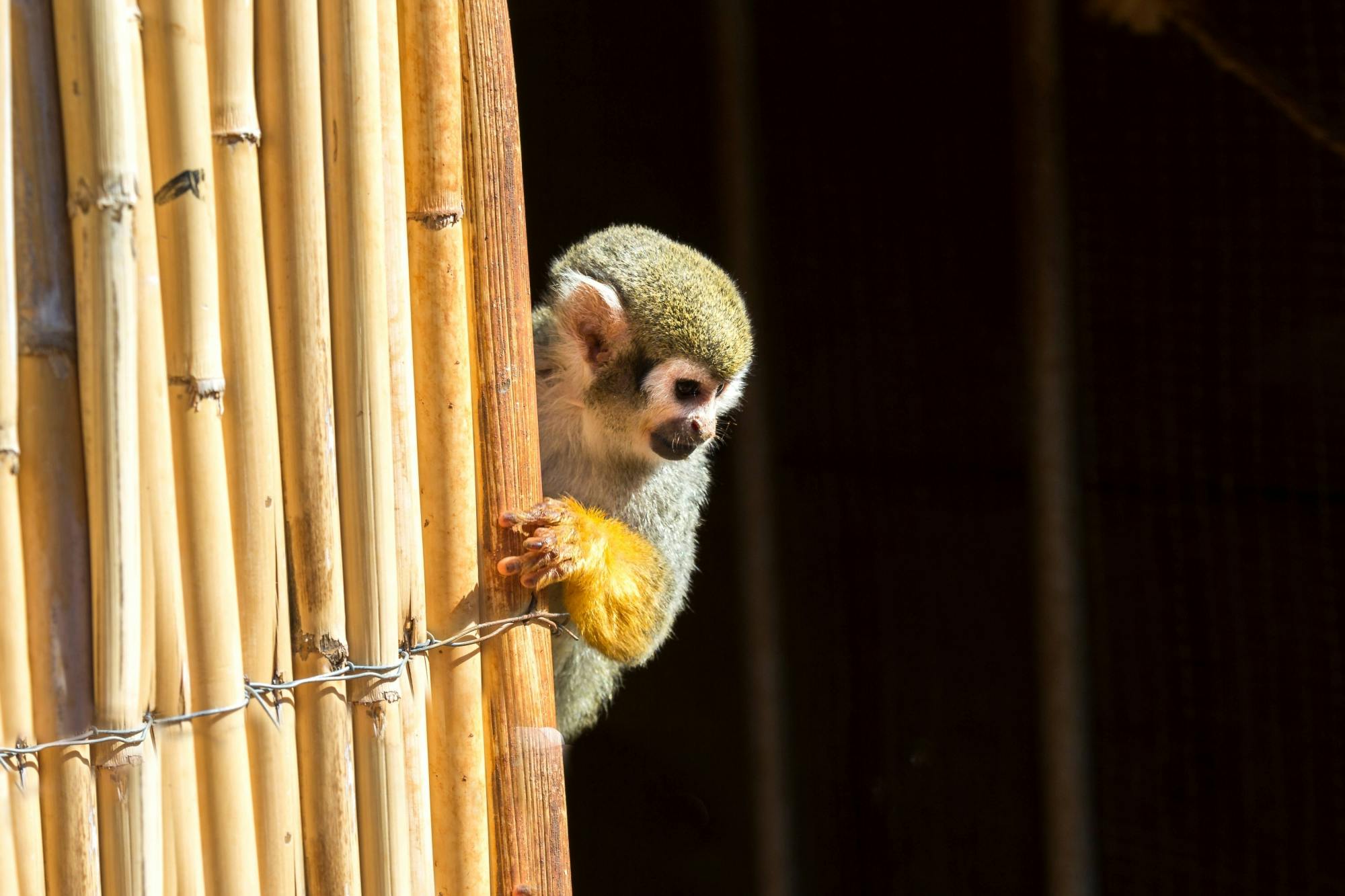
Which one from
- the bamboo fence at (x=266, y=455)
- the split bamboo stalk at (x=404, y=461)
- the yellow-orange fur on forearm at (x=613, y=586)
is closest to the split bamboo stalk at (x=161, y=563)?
the bamboo fence at (x=266, y=455)

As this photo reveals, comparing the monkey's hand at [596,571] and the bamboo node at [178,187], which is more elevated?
the bamboo node at [178,187]

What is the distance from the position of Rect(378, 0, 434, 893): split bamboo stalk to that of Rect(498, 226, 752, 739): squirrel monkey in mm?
490

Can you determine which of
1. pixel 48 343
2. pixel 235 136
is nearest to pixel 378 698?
pixel 48 343

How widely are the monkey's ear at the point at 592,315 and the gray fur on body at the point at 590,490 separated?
86 mm

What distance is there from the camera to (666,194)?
3607mm

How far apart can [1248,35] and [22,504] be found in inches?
126

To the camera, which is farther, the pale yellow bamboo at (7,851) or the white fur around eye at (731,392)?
the white fur around eye at (731,392)

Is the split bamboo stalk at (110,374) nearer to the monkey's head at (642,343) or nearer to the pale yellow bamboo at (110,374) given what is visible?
the pale yellow bamboo at (110,374)

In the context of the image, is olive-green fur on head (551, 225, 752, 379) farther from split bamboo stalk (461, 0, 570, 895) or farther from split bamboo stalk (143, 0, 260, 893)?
split bamboo stalk (143, 0, 260, 893)

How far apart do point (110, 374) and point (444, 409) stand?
0.37 meters

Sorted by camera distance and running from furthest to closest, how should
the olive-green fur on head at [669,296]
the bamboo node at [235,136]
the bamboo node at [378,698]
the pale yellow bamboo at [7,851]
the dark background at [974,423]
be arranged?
1. the dark background at [974,423]
2. the olive-green fur on head at [669,296]
3. the bamboo node at [378,698]
4. the bamboo node at [235,136]
5. the pale yellow bamboo at [7,851]

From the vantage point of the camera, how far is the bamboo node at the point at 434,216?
133cm

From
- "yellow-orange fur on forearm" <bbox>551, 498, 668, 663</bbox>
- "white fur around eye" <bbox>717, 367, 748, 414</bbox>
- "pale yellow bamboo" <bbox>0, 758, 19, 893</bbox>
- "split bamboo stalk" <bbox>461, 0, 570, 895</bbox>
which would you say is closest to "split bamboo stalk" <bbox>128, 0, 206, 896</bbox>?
"pale yellow bamboo" <bbox>0, 758, 19, 893</bbox>

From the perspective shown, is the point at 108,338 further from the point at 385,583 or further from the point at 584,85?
the point at 584,85
